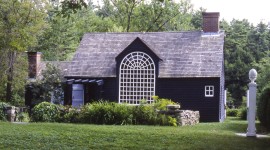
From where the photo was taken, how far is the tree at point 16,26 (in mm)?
32844

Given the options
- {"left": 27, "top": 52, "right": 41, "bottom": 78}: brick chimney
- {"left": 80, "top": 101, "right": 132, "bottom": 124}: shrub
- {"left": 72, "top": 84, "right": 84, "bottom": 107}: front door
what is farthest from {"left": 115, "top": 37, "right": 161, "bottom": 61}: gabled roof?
{"left": 27, "top": 52, "right": 41, "bottom": 78}: brick chimney

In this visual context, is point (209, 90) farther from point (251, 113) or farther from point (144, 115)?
point (251, 113)

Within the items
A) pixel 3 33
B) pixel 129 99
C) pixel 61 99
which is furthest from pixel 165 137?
pixel 3 33

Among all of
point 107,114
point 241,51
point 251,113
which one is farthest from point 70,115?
point 241,51

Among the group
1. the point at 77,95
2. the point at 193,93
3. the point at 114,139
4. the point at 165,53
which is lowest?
the point at 114,139

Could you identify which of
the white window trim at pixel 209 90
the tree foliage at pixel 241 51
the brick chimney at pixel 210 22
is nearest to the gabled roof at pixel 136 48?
the white window trim at pixel 209 90

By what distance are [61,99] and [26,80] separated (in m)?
4.11

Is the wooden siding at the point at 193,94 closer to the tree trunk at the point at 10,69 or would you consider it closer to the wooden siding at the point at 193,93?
the wooden siding at the point at 193,93

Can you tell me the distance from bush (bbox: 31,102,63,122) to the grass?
4252 millimetres

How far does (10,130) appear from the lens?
53.7 feet

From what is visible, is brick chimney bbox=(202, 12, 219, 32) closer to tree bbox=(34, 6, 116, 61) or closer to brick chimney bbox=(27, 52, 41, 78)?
brick chimney bbox=(27, 52, 41, 78)

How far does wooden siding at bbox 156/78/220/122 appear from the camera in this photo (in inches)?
1110

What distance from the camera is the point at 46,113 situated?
2139 cm

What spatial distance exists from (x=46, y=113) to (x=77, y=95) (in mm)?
9837
